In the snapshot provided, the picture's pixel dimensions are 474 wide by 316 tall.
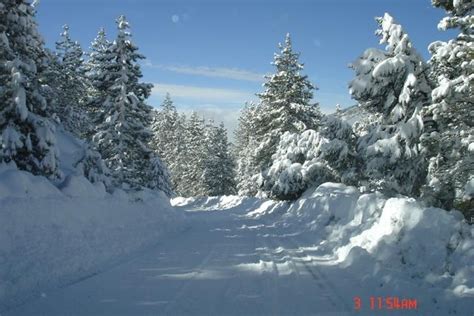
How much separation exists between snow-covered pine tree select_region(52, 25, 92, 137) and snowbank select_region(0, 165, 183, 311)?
19483mm

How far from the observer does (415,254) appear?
782cm

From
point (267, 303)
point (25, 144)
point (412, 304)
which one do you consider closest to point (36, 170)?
point (25, 144)

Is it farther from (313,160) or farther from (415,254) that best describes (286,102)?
(415,254)

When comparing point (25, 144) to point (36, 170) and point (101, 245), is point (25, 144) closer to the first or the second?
point (36, 170)

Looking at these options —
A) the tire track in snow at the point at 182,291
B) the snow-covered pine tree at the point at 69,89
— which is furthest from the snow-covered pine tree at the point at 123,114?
the tire track in snow at the point at 182,291

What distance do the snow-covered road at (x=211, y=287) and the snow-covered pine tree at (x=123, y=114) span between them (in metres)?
13.4

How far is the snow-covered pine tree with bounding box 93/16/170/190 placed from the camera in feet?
75.3

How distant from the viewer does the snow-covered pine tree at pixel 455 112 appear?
420 inches

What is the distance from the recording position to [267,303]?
6363 millimetres

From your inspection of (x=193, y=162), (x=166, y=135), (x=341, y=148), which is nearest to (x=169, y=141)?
(x=166, y=135)

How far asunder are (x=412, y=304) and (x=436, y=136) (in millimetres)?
7220

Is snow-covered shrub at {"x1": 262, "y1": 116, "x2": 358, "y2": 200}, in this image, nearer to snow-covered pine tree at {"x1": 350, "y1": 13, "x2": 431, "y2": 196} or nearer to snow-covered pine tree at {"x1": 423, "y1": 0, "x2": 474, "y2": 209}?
snow-covered pine tree at {"x1": 350, "y1": 13, "x2": 431, "y2": 196}

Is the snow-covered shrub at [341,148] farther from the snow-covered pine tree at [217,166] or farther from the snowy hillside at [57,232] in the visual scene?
the snow-covered pine tree at [217,166]
